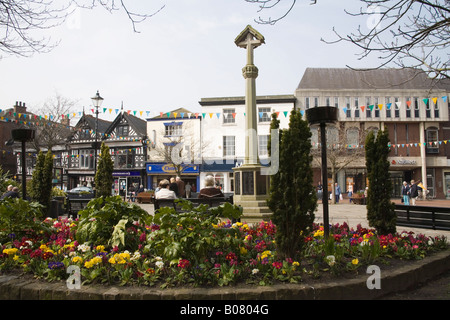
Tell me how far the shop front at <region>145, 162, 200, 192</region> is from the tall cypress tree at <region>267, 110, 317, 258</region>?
93.2 ft

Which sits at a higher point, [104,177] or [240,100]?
[240,100]

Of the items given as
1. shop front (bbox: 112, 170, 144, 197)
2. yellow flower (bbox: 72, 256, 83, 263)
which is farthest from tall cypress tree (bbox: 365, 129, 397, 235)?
shop front (bbox: 112, 170, 144, 197)

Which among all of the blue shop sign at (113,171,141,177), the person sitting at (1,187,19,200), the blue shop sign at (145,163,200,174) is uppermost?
the blue shop sign at (145,163,200,174)

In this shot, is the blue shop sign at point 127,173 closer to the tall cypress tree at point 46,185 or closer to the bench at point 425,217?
the tall cypress tree at point 46,185

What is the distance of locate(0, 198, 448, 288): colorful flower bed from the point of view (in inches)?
149

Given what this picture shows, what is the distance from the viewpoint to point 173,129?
33.6m

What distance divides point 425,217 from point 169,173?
91.0 ft

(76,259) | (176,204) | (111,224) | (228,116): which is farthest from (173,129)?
(76,259)

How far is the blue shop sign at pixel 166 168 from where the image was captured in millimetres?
32938

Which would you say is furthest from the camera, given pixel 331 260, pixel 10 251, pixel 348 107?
pixel 348 107

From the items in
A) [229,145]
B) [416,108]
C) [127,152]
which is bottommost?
[127,152]

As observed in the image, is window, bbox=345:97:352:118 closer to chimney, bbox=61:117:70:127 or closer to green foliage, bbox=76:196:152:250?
chimney, bbox=61:117:70:127

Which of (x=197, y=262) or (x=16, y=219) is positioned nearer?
(x=197, y=262)

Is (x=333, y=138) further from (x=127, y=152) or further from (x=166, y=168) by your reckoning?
(x=127, y=152)
